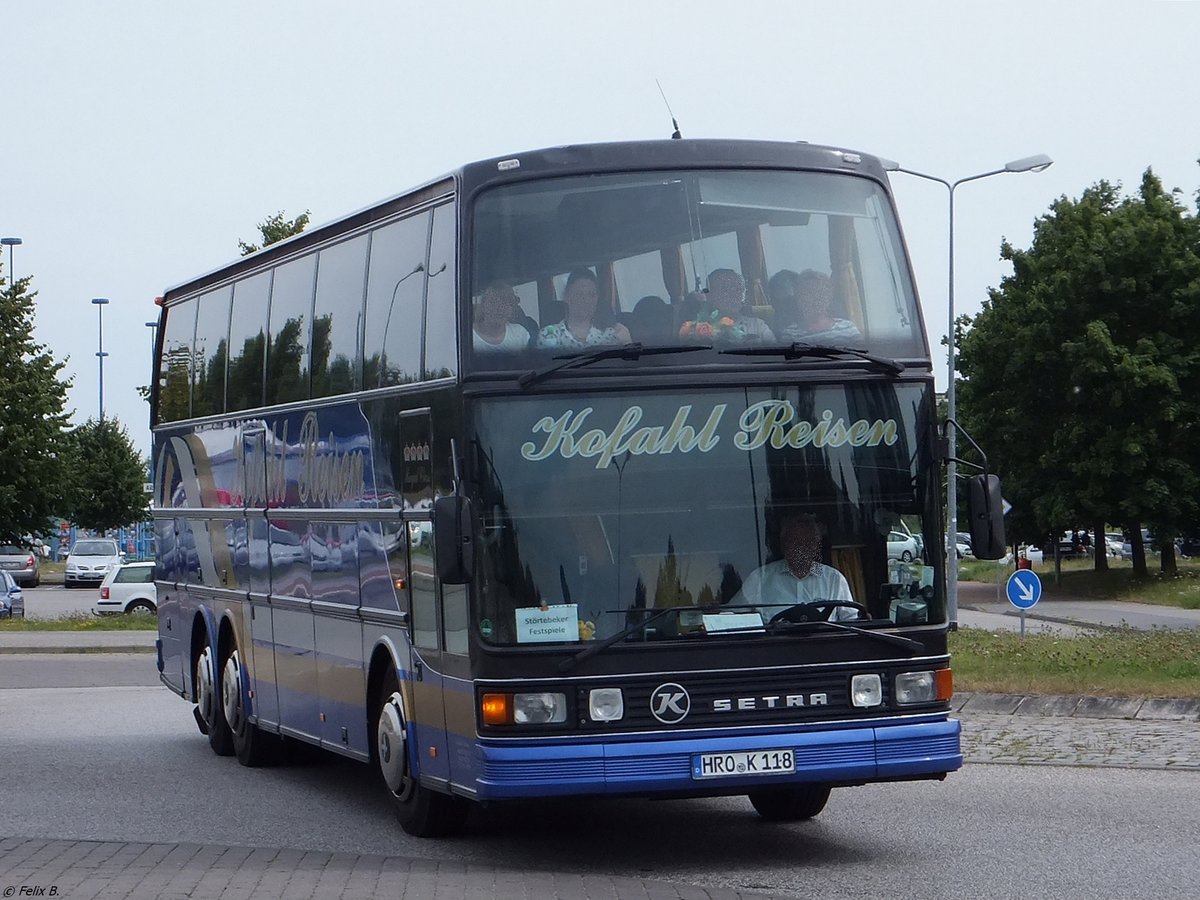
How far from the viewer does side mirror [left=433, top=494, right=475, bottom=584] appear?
378 inches

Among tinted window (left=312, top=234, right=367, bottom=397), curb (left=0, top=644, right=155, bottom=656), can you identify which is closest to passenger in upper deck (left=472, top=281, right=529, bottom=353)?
tinted window (left=312, top=234, right=367, bottom=397)

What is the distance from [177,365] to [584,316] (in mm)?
8635

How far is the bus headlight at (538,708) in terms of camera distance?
380 inches

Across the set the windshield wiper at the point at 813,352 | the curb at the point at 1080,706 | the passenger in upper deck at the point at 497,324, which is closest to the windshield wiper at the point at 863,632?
the windshield wiper at the point at 813,352

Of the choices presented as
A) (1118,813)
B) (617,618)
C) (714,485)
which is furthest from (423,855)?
(1118,813)

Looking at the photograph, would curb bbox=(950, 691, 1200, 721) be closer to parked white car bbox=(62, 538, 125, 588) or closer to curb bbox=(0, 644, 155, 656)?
curb bbox=(0, 644, 155, 656)

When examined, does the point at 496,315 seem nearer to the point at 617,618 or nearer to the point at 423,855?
the point at 617,618

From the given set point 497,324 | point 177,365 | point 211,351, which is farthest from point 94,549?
point 497,324

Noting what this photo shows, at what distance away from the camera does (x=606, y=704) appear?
31.7ft

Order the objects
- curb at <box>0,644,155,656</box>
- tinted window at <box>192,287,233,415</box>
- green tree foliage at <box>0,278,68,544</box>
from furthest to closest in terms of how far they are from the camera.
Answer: green tree foliage at <box>0,278,68,544</box> < curb at <box>0,644,155,656</box> < tinted window at <box>192,287,233,415</box>

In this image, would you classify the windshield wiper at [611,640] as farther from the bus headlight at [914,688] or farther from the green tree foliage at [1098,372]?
the green tree foliage at [1098,372]

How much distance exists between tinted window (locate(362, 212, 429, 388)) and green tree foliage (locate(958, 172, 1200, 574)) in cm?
4914

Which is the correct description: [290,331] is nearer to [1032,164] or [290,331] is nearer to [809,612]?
[809,612]

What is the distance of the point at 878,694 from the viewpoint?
10.0 metres
